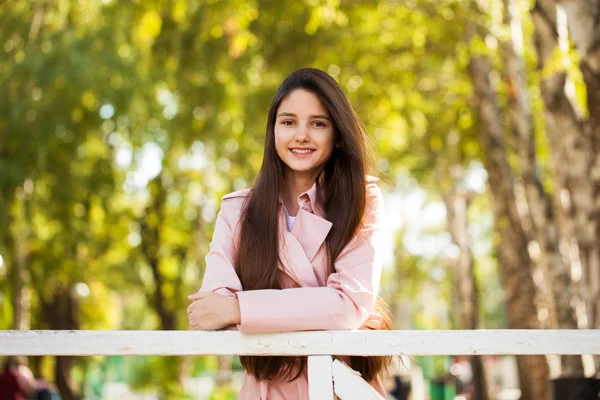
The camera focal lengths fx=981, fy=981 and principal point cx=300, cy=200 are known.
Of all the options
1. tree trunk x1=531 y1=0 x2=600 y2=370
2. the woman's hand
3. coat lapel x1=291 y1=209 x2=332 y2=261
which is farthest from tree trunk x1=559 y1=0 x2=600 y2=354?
the woman's hand

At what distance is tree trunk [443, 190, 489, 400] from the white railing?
1423 centimetres

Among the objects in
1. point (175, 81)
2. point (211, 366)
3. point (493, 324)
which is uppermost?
point (175, 81)

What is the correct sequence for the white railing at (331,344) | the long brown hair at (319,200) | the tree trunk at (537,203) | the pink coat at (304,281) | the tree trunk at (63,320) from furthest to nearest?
the tree trunk at (63,320), the tree trunk at (537,203), the long brown hair at (319,200), the pink coat at (304,281), the white railing at (331,344)

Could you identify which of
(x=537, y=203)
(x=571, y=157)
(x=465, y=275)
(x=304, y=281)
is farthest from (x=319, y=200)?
(x=465, y=275)

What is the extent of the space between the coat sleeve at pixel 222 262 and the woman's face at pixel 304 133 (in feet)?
0.90

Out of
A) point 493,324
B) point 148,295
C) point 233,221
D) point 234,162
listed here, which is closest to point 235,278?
point 233,221

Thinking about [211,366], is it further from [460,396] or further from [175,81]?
[175,81]

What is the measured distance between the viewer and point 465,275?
67.2 feet

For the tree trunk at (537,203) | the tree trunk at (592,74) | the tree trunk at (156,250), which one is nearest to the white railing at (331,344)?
the tree trunk at (592,74)

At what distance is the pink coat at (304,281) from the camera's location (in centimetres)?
277

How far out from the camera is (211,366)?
1590 inches

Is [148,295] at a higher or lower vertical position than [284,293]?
lower

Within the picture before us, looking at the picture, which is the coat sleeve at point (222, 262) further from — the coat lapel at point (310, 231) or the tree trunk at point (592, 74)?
the tree trunk at point (592, 74)

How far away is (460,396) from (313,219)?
22874 mm
